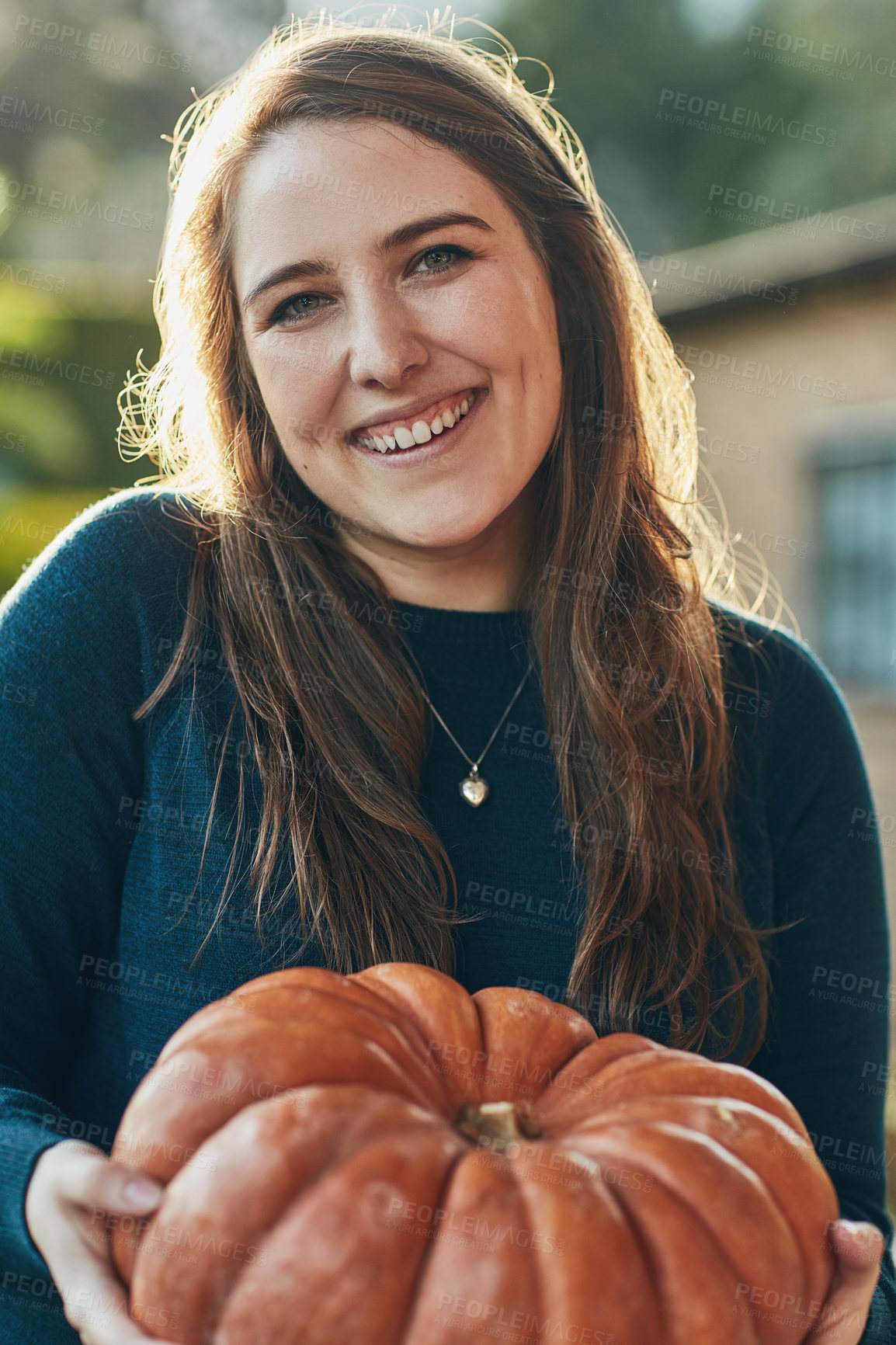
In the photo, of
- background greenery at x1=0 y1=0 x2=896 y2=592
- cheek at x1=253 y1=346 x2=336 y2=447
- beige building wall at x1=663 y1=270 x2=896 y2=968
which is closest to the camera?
cheek at x1=253 y1=346 x2=336 y2=447

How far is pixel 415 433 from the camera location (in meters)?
1.68

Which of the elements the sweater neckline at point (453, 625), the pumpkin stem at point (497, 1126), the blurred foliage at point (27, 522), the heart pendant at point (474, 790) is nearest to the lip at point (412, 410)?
the sweater neckline at point (453, 625)

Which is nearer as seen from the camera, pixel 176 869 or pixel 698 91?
pixel 176 869

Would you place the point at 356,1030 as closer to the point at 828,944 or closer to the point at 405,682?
the point at 405,682

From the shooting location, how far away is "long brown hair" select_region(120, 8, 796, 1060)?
5.29 ft

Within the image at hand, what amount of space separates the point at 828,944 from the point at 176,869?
111 cm

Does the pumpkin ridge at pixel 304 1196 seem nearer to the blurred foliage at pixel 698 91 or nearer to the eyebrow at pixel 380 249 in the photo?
the eyebrow at pixel 380 249

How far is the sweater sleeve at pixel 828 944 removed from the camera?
73.9 inches

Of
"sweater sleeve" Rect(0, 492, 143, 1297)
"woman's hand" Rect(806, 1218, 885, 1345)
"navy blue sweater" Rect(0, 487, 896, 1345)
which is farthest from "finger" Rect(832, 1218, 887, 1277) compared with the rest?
"sweater sleeve" Rect(0, 492, 143, 1297)

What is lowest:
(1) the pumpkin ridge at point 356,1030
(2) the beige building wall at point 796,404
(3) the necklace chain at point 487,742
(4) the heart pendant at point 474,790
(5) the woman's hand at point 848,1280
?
(5) the woman's hand at point 848,1280

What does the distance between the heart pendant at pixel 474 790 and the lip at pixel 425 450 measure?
49 centimetres

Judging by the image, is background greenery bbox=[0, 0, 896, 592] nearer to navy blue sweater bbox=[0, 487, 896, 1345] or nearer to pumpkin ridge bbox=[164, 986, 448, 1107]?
navy blue sweater bbox=[0, 487, 896, 1345]

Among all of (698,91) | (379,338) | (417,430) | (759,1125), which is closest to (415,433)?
(417,430)

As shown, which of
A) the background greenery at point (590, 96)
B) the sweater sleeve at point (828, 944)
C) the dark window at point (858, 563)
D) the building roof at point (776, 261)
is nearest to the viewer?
the sweater sleeve at point (828, 944)
